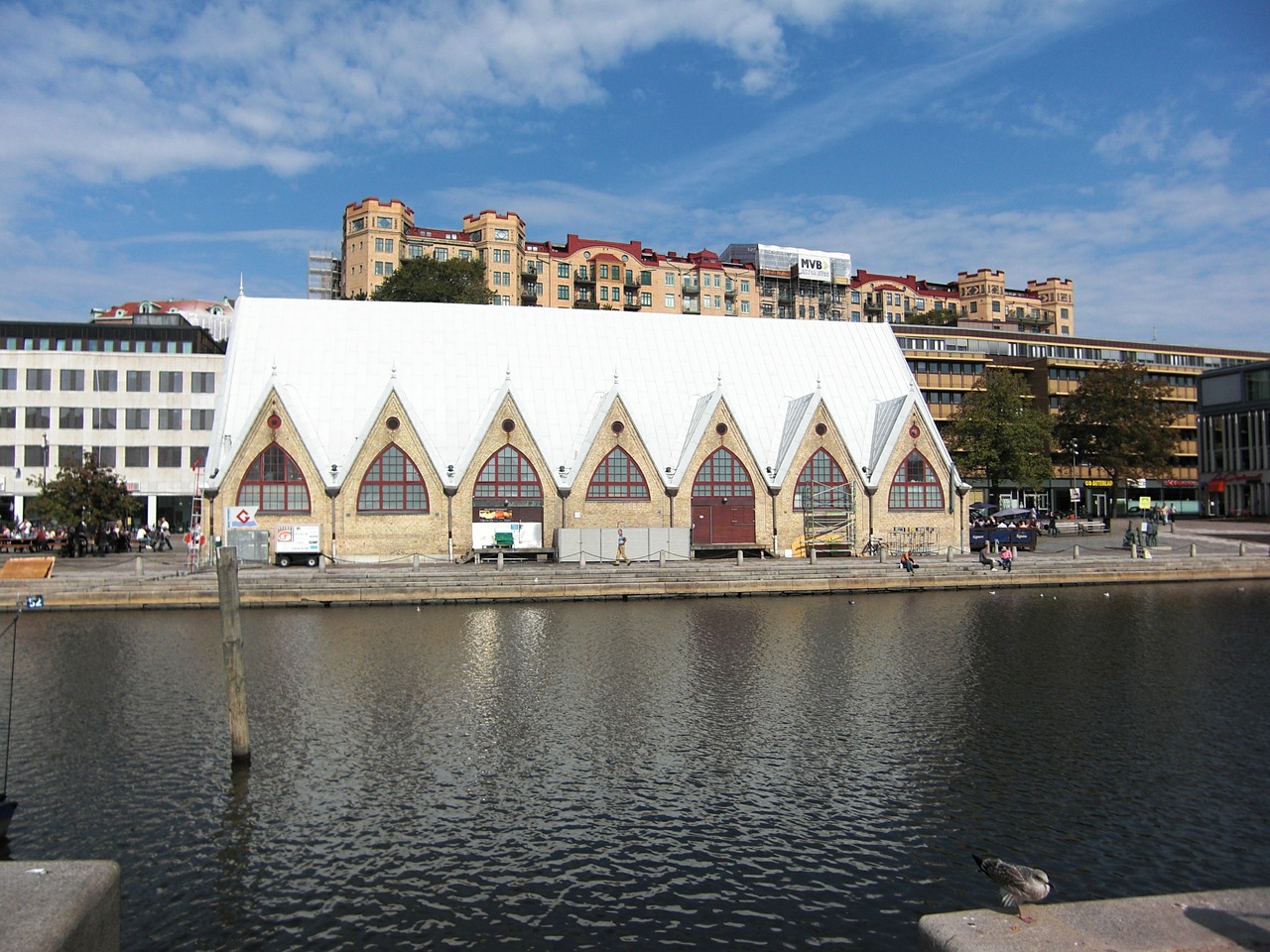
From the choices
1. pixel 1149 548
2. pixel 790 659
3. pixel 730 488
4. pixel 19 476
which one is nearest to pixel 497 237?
pixel 19 476

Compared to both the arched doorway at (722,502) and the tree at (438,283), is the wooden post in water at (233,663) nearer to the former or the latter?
the arched doorway at (722,502)

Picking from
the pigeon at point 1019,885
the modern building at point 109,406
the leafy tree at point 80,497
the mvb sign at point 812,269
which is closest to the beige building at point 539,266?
the mvb sign at point 812,269

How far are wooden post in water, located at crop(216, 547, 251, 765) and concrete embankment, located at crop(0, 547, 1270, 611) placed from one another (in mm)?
20548

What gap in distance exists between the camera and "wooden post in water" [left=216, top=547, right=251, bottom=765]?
16.7m

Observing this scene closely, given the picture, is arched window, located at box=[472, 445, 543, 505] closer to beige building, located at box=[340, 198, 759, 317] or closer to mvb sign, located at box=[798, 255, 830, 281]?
beige building, located at box=[340, 198, 759, 317]

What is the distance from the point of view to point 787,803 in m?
14.6

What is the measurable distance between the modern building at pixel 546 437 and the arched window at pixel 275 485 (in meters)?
0.07

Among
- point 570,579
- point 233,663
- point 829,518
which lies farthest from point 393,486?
point 233,663

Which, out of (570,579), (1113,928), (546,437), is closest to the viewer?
(1113,928)

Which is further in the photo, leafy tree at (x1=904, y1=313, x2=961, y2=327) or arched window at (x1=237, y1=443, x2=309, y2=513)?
leafy tree at (x1=904, y1=313, x2=961, y2=327)

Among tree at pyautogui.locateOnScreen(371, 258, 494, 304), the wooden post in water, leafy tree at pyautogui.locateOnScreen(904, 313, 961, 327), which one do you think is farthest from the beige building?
the wooden post in water

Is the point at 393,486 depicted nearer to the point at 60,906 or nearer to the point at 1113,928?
the point at 60,906

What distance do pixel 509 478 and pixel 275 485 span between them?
36.8 ft

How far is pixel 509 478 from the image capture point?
47.8 meters
